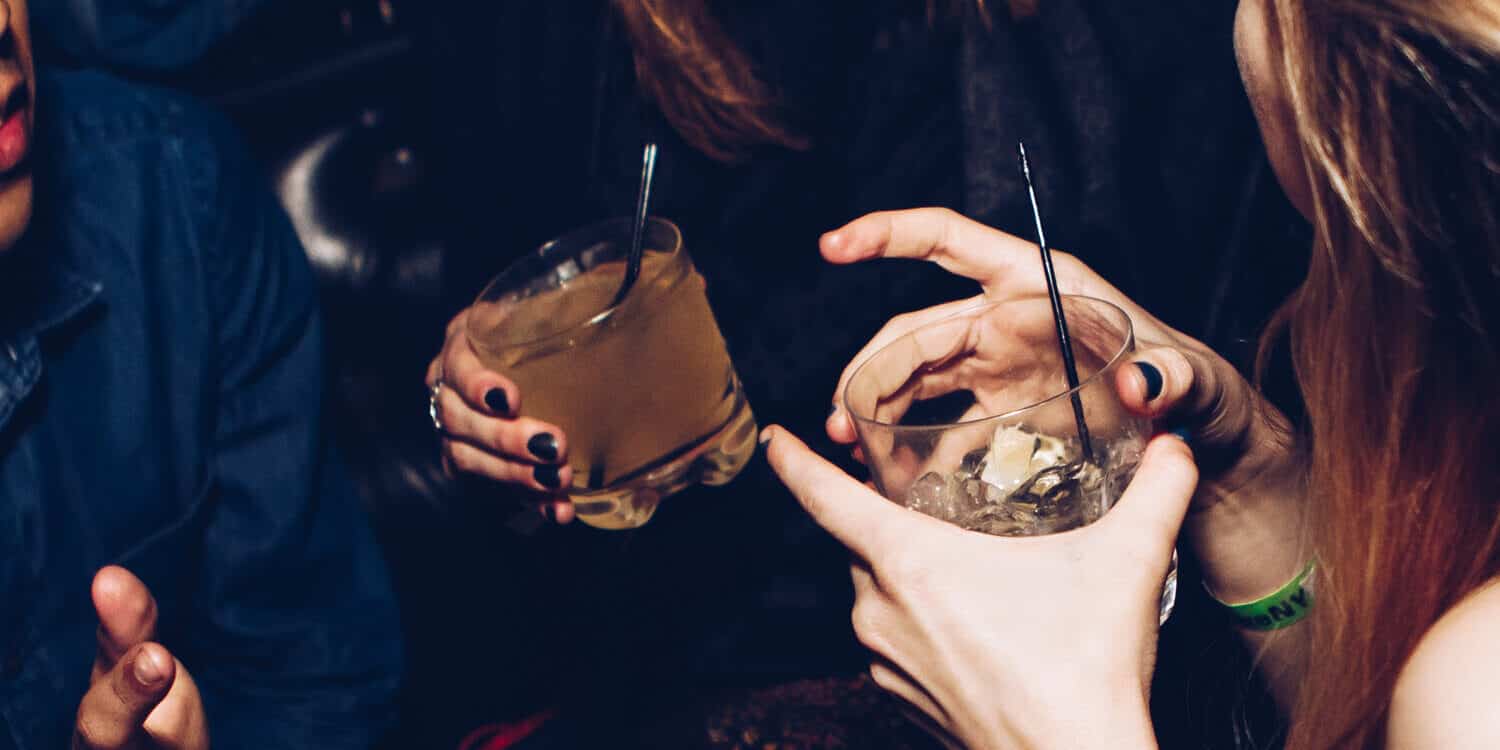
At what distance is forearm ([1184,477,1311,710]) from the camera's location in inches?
44.6

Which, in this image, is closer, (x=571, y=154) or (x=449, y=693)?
(x=571, y=154)

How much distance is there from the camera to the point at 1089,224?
1.51m

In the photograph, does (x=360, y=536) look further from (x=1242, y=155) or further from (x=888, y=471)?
(x=1242, y=155)

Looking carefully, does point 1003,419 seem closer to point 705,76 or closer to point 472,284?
point 705,76

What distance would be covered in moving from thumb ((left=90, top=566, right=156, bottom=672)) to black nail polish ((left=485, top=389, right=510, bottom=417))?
15.9 inches

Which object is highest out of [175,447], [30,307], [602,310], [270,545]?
[602,310]

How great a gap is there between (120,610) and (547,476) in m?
0.47

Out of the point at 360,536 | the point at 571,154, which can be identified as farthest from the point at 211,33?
the point at 360,536

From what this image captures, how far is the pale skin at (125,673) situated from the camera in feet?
2.79

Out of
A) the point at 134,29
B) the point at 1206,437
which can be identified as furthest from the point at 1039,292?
the point at 134,29

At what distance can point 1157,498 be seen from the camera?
760 mm

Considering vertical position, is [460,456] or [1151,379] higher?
[1151,379]

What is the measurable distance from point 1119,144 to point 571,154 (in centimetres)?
86

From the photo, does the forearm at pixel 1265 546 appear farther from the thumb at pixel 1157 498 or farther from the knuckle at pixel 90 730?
the knuckle at pixel 90 730
